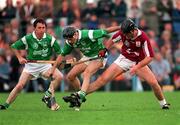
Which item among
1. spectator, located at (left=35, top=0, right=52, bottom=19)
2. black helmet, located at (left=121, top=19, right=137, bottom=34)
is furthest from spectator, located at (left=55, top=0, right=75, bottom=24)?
black helmet, located at (left=121, top=19, right=137, bottom=34)

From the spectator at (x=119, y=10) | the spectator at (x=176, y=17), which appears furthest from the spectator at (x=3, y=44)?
the spectator at (x=176, y=17)

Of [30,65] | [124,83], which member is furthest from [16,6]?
[30,65]

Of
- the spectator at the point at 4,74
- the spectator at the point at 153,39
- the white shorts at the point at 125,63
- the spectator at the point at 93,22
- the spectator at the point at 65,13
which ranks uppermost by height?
the white shorts at the point at 125,63

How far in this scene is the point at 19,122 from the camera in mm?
12516

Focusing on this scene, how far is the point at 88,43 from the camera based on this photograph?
15188 mm

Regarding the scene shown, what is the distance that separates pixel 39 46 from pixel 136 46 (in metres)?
2.19

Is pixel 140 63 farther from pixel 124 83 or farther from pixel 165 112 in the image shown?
pixel 124 83

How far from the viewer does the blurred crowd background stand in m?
24.5

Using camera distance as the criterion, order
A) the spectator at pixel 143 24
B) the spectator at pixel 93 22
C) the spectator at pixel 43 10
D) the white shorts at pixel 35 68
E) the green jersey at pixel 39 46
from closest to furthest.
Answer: the green jersey at pixel 39 46 → the white shorts at pixel 35 68 → the spectator at pixel 93 22 → the spectator at pixel 143 24 → the spectator at pixel 43 10

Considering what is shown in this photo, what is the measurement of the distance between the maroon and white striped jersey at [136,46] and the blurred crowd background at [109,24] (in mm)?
9166

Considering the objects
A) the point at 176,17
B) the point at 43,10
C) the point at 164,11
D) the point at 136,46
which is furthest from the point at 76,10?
the point at 136,46

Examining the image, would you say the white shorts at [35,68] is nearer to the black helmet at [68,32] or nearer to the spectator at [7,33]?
the black helmet at [68,32]

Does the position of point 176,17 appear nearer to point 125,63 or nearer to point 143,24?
point 143,24

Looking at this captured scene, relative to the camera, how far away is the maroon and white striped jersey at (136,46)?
47.9 feet
